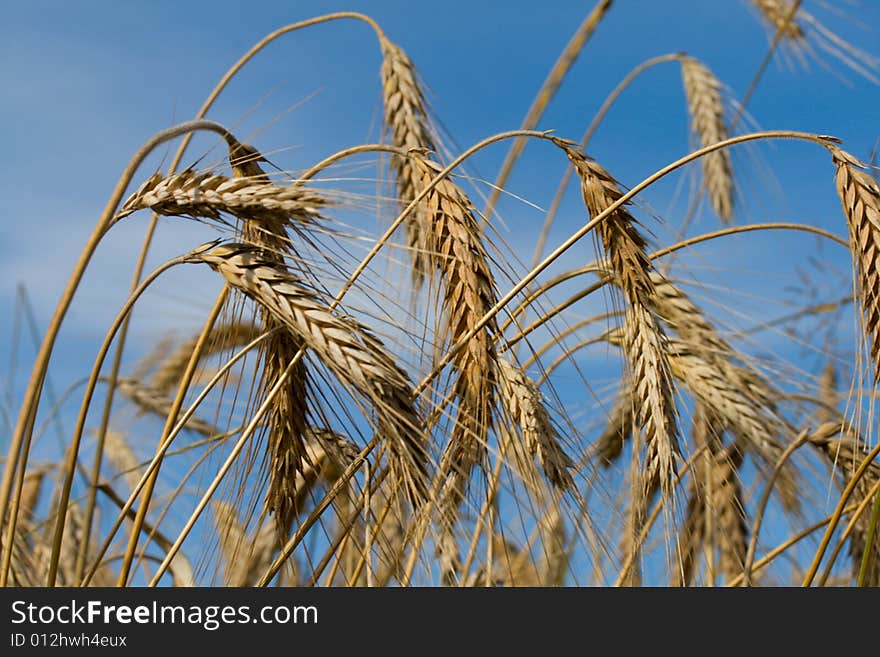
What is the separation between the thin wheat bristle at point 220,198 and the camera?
5.71 ft

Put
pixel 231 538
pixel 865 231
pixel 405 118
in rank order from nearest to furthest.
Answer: pixel 865 231
pixel 231 538
pixel 405 118

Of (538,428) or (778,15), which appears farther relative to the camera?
(778,15)

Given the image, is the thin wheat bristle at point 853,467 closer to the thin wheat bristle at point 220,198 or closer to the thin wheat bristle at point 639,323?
the thin wheat bristle at point 639,323

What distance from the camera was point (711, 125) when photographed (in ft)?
16.0

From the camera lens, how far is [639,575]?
7.45ft

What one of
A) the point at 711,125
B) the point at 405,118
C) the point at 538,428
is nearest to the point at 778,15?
the point at 711,125

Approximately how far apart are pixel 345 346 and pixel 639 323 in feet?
2.76

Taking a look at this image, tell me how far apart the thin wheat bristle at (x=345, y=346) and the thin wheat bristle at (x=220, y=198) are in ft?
0.32

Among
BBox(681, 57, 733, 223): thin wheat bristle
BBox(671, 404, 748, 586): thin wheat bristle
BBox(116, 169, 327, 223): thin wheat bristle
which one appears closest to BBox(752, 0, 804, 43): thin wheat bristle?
BBox(681, 57, 733, 223): thin wheat bristle

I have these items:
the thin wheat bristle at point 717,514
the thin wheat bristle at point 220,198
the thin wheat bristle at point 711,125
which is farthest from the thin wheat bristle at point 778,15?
the thin wheat bristle at point 220,198

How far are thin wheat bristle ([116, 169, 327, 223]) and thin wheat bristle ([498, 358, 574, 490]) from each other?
2.04 feet

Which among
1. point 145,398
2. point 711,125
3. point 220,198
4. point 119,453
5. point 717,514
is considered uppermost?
point 711,125

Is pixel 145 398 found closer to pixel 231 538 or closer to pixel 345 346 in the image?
pixel 231 538
